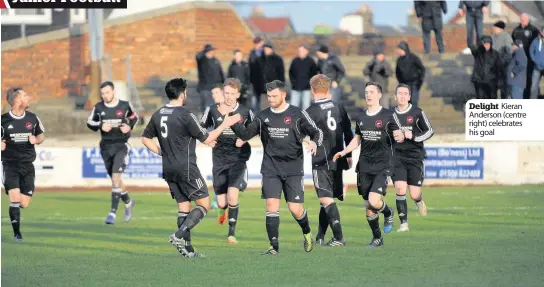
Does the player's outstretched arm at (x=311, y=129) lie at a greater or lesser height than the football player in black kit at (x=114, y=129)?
greater

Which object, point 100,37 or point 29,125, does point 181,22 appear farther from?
point 29,125

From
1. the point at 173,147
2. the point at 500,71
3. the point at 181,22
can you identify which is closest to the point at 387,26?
the point at 181,22

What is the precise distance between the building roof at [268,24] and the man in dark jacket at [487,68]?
9.58 metres

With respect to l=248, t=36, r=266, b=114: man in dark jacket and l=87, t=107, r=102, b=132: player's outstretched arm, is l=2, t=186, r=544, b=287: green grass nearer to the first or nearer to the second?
l=87, t=107, r=102, b=132: player's outstretched arm

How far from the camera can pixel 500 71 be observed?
2739 centimetres

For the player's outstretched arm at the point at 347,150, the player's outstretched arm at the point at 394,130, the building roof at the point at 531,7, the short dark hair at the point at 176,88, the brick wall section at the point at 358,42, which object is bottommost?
the player's outstretched arm at the point at 347,150

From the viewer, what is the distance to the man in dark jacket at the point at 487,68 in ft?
89.5

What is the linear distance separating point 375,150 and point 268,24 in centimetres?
2285

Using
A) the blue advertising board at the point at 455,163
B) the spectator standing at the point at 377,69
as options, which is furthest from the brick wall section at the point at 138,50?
the blue advertising board at the point at 455,163

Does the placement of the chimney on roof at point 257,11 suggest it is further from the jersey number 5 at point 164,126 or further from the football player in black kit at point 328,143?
the jersey number 5 at point 164,126

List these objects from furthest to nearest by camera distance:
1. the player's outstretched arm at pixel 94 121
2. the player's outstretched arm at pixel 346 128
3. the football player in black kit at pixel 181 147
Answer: the player's outstretched arm at pixel 94 121 → the player's outstretched arm at pixel 346 128 → the football player in black kit at pixel 181 147

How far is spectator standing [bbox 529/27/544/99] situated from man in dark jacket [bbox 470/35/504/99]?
2.48ft

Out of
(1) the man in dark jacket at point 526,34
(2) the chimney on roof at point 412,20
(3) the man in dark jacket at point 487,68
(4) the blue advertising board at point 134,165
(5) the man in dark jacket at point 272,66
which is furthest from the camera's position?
(2) the chimney on roof at point 412,20

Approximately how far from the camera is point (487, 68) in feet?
90.1
